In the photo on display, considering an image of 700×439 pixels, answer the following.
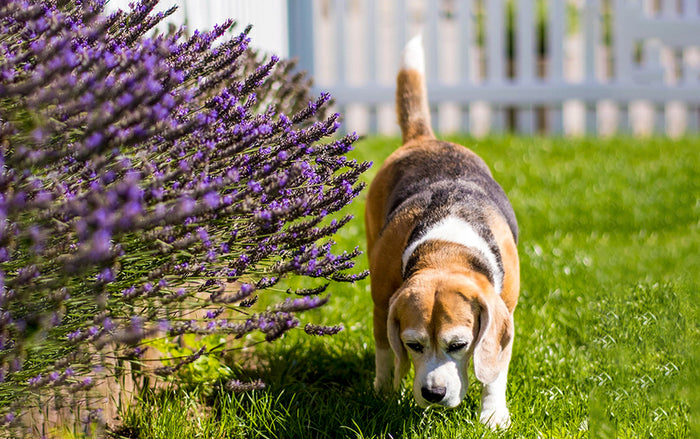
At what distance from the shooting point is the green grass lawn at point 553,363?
2.60m

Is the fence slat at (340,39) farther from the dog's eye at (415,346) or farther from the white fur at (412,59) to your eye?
the dog's eye at (415,346)

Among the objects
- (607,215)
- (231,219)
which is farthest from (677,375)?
(607,215)

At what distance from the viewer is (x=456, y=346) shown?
8.55 ft

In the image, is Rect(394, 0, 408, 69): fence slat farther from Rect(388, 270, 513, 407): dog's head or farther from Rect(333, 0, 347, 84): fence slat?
Rect(388, 270, 513, 407): dog's head

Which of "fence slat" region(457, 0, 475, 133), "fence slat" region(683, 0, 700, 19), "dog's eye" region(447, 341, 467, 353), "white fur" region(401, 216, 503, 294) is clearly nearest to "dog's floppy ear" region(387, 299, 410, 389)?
"dog's eye" region(447, 341, 467, 353)

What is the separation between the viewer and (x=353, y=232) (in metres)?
5.02

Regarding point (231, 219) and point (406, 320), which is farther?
point (406, 320)

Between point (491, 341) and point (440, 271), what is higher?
point (440, 271)

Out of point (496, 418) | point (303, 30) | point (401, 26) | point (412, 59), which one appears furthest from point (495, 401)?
point (401, 26)

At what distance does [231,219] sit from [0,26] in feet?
2.52

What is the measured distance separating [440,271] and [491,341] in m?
0.31

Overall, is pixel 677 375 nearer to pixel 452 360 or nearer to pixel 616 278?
pixel 452 360

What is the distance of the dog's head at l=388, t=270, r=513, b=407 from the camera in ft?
8.43

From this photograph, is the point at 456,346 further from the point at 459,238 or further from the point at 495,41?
the point at 495,41
